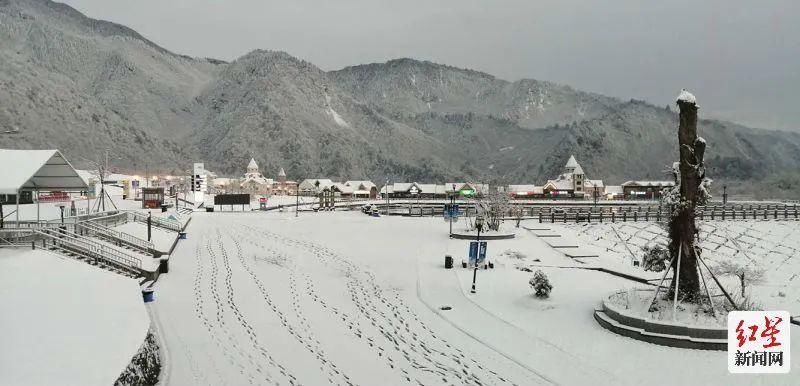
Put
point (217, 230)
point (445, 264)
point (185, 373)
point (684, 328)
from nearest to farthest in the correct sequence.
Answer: point (185, 373), point (684, 328), point (445, 264), point (217, 230)

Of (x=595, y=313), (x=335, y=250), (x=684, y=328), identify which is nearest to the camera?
(x=684, y=328)

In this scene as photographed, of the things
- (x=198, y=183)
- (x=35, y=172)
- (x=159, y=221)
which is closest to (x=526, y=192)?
(x=198, y=183)

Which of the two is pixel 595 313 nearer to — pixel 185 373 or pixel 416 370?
pixel 416 370

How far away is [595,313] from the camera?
18031mm

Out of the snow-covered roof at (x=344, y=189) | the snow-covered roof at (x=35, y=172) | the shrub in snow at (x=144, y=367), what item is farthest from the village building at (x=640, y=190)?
the shrub in snow at (x=144, y=367)

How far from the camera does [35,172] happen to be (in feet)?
74.8

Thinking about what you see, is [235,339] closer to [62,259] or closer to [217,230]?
[62,259]

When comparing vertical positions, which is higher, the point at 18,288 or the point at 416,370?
the point at 18,288

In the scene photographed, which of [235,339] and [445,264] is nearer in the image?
[235,339]

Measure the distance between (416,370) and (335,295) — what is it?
28.9 ft

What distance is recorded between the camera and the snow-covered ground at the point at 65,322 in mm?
9688

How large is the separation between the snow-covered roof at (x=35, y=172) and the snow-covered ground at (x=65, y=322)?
412cm

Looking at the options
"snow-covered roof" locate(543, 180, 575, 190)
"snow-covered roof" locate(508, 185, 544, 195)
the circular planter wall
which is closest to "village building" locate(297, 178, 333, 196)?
"snow-covered roof" locate(508, 185, 544, 195)

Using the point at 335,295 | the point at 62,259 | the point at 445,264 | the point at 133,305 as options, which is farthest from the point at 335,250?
the point at 133,305
